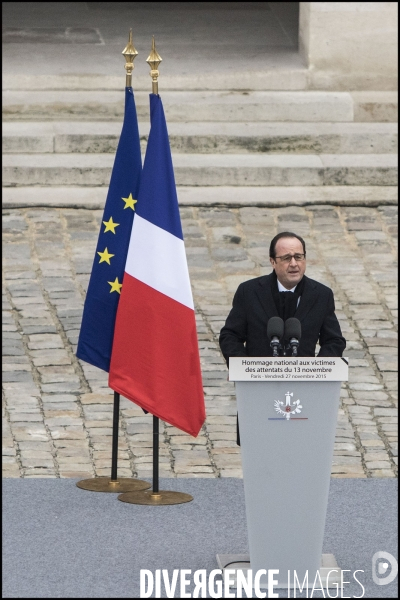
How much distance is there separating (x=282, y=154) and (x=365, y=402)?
4.66 m

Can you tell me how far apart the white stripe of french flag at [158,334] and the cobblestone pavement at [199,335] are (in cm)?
77

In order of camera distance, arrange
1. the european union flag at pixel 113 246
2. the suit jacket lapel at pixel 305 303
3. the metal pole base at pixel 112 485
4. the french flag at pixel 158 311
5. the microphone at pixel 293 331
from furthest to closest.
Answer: the metal pole base at pixel 112 485
the european union flag at pixel 113 246
the french flag at pixel 158 311
the suit jacket lapel at pixel 305 303
the microphone at pixel 293 331

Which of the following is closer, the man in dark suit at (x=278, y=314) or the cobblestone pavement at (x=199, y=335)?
the man in dark suit at (x=278, y=314)

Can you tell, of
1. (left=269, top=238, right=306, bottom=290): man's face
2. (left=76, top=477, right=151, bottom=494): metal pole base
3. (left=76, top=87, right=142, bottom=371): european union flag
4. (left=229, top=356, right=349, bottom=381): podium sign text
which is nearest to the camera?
(left=229, top=356, right=349, bottom=381): podium sign text

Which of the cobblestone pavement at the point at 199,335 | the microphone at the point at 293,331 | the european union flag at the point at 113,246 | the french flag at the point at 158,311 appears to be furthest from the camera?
the cobblestone pavement at the point at 199,335

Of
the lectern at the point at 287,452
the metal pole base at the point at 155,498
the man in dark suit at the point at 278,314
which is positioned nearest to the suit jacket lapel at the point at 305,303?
the man in dark suit at the point at 278,314

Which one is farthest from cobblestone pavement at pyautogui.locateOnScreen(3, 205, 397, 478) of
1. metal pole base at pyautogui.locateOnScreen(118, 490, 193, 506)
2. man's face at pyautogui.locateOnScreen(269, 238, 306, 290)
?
man's face at pyautogui.locateOnScreen(269, 238, 306, 290)

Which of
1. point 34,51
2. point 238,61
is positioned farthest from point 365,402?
point 34,51

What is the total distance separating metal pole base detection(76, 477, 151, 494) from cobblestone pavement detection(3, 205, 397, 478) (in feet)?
0.53

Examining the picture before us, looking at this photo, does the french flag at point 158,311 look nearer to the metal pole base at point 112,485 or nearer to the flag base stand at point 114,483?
the flag base stand at point 114,483

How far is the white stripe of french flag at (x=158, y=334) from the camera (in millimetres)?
7188

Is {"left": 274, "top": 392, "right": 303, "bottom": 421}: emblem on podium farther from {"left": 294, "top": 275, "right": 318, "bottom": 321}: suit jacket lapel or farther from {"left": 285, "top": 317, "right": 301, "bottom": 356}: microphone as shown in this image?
{"left": 294, "top": 275, "right": 318, "bottom": 321}: suit jacket lapel

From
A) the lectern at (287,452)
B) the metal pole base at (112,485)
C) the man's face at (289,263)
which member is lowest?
the metal pole base at (112,485)

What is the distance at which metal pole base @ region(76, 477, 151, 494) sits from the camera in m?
7.61
